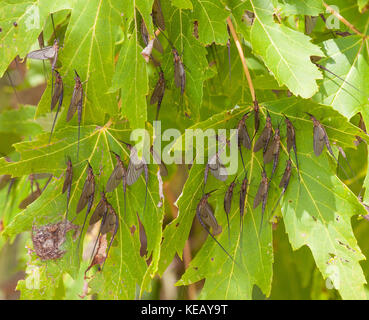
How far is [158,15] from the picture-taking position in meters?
1.04

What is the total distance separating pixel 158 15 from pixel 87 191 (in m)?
0.42

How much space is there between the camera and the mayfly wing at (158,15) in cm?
104

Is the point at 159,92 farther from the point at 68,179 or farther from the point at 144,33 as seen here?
the point at 68,179

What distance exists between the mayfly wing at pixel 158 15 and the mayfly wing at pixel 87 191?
1.17 ft

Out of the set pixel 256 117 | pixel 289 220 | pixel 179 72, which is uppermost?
pixel 179 72

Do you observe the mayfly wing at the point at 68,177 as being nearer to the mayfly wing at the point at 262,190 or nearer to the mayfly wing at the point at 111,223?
the mayfly wing at the point at 111,223

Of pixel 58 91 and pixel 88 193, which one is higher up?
pixel 58 91

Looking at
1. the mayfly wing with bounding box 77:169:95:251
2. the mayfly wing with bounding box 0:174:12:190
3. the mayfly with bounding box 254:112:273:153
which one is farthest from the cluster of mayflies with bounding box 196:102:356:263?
the mayfly wing with bounding box 0:174:12:190

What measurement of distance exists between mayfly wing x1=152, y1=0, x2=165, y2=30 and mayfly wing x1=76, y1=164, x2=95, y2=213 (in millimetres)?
356

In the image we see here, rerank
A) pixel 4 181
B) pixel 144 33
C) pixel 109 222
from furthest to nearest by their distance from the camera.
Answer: pixel 4 181 < pixel 109 222 < pixel 144 33

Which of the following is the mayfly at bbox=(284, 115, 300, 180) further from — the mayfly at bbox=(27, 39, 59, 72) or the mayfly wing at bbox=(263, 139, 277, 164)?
the mayfly at bbox=(27, 39, 59, 72)

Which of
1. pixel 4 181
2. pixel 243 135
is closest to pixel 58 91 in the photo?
pixel 243 135
